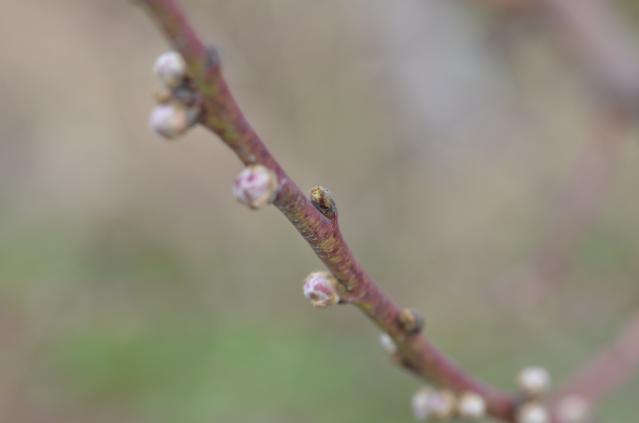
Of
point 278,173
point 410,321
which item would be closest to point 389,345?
point 410,321

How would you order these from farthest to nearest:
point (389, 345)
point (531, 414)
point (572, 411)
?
point (572, 411), point (531, 414), point (389, 345)

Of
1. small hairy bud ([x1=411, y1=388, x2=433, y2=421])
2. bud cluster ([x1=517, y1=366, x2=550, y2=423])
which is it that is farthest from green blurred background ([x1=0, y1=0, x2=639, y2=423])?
small hairy bud ([x1=411, y1=388, x2=433, y2=421])

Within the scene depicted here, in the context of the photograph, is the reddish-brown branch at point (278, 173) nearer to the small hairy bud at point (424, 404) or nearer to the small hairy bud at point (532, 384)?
the small hairy bud at point (424, 404)

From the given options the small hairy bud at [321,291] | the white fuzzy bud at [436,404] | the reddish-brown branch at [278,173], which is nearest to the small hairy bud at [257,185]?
the reddish-brown branch at [278,173]

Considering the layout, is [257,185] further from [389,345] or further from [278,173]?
[389,345]

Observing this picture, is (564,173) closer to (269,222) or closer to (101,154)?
(269,222)

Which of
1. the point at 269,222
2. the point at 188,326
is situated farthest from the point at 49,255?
the point at 269,222

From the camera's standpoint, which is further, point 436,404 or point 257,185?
point 436,404
